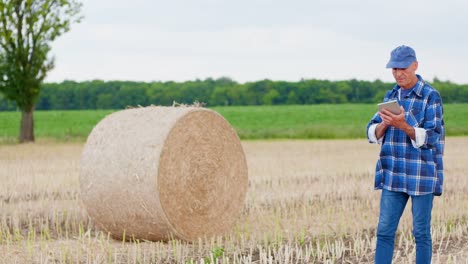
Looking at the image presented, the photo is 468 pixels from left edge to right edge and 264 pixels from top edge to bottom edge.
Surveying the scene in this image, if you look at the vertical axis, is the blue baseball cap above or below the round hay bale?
above

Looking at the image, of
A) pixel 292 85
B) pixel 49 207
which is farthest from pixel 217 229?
pixel 292 85

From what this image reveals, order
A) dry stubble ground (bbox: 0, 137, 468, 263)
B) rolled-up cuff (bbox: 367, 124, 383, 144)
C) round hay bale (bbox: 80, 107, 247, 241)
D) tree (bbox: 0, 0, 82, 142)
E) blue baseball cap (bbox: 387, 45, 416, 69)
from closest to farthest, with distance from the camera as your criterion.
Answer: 1. blue baseball cap (bbox: 387, 45, 416, 69)
2. rolled-up cuff (bbox: 367, 124, 383, 144)
3. dry stubble ground (bbox: 0, 137, 468, 263)
4. round hay bale (bbox: 80, 107, 247, 241)
5. tree (bbox: 0, 0, 82, 142)

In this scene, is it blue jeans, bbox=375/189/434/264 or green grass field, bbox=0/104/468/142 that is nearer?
blue jeans, bbox=375/189/434/264

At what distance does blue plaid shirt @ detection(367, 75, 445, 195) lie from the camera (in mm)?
6098

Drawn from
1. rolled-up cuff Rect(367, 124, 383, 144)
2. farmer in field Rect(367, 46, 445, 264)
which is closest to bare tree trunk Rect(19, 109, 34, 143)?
rolled-up cuff Rect(367, 124, 383, 144)

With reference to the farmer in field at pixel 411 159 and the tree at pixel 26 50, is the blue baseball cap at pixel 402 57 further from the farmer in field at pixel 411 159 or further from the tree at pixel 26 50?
the tree at pixel 26 50

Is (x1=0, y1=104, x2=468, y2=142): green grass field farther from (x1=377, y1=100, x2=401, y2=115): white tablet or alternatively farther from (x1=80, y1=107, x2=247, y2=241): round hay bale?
(x1=377, y1=100, x2=401, y2=115): white tablet

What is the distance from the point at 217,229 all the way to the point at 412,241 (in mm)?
2292

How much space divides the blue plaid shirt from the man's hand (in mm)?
179

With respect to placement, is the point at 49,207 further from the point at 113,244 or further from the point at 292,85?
the point at 292,85

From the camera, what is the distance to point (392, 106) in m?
5.89

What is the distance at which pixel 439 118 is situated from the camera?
6117mm

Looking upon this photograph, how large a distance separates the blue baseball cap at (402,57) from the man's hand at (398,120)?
1.23ft

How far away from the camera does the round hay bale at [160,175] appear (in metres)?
8.62
